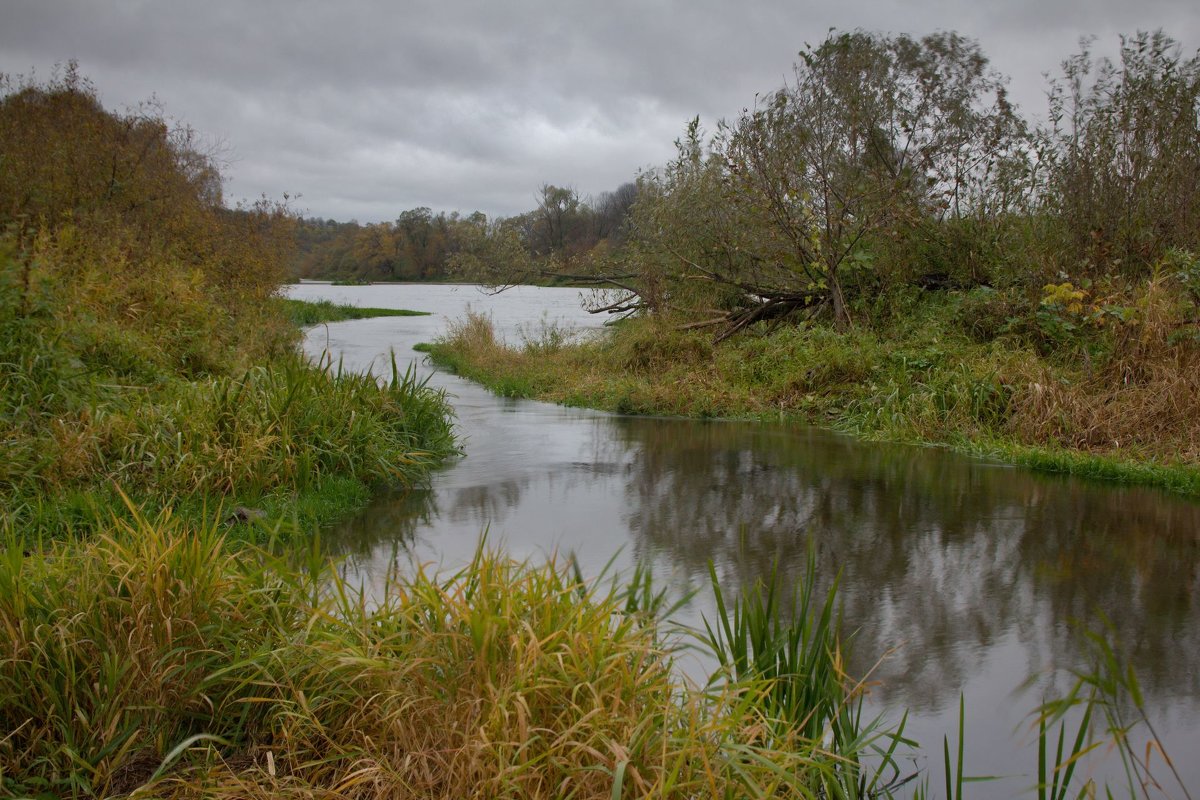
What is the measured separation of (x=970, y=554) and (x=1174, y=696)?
2.26 m

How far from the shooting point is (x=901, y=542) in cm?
669

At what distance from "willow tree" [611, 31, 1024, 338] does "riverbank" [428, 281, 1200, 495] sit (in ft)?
3.56

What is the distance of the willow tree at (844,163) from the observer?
1446cm

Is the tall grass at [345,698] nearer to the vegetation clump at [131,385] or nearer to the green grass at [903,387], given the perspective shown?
the vegetation clump at [131,385]

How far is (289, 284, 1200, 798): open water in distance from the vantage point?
4.24 metres

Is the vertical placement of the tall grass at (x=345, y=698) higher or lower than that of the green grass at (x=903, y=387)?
lower

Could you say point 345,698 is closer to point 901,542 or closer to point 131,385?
point 901,542

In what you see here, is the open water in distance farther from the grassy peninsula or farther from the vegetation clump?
the vegetation clump

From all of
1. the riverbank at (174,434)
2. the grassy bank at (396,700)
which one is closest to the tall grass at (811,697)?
the grassy bank at (396,700)

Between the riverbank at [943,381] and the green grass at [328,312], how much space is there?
17043 millimetres

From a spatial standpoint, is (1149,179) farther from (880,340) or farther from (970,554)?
(970,554)

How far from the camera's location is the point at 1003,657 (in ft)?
15.1

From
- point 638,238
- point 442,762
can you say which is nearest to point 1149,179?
point 638,238

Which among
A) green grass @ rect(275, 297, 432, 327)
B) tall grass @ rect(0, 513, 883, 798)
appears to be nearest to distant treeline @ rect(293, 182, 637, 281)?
green grass @ rect(275, 297, 432, 327)
